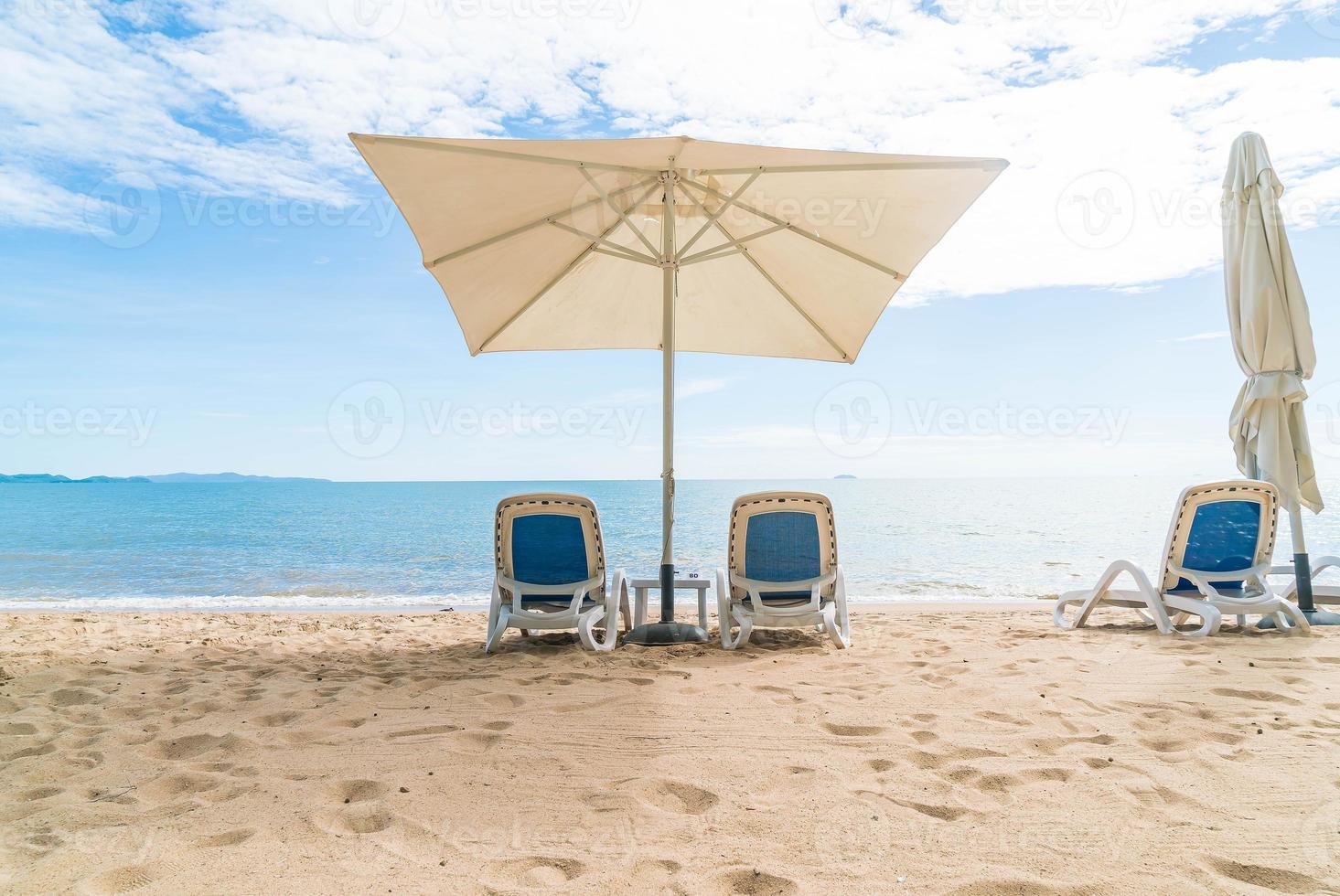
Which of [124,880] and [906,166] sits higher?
[906,166]

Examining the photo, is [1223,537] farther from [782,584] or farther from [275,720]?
[275,720]

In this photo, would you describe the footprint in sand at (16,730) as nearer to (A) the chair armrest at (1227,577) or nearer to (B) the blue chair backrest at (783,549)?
(B) the blue chair backrest at (783,549)

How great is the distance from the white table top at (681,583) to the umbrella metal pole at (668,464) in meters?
0.08

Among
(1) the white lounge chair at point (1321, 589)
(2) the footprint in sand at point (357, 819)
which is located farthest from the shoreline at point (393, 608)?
(2) the footprint in sand at point (357, 819)

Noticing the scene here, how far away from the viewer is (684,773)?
7.46ft

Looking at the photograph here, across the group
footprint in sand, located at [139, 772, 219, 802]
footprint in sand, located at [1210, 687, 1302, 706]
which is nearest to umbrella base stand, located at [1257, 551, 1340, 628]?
footprint in sand, located at [1210, 687, 1302, 706]

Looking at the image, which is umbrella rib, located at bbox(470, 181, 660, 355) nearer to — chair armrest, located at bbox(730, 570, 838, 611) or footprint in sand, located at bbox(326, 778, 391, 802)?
chair armrest, located at bbox(730, 570, 838, 611)

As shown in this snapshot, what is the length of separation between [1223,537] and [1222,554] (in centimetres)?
13

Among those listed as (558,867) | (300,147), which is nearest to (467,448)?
(300,147)

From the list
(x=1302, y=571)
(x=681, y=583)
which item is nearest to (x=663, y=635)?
(x=681, y=583)

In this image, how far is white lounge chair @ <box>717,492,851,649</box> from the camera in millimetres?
4453

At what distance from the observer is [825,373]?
50250 mm

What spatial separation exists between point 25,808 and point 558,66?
570 centimetres

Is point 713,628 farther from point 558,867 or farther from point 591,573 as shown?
point 558,867
